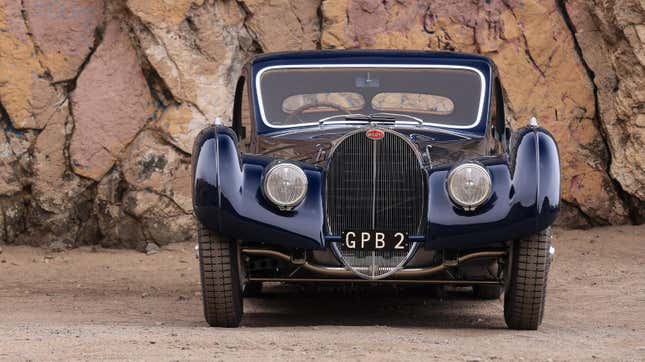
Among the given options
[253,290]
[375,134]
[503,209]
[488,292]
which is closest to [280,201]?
[375,134]

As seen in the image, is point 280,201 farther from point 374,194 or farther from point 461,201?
point 461,201

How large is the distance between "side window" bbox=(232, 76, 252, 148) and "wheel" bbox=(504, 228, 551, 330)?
2.32m

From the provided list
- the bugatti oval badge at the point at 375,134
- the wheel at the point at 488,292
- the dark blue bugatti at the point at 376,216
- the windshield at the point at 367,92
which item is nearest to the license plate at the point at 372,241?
the dark blue bugatti at the point at 376,216

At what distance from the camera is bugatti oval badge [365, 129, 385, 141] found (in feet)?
21.9

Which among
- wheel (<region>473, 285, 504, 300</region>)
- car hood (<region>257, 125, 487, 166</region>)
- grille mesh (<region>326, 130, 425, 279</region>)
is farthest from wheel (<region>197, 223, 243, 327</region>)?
wheel (<region>473, 285, 504, 300</region>)

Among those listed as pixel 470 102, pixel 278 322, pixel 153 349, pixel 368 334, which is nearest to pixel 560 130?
pixel 470 102

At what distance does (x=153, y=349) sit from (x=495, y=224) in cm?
194

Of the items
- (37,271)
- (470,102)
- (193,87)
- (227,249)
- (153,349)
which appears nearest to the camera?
(153,349)

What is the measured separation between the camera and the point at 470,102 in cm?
793

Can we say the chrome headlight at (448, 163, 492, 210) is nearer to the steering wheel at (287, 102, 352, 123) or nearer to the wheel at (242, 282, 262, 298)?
the steering wheel at (287, 102, 352, 123)

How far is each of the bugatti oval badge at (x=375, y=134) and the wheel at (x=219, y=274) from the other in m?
0.92

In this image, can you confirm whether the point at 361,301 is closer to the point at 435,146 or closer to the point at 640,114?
the point at 435,146

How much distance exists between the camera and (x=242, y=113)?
859cm

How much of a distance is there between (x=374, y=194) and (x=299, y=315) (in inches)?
53.6
